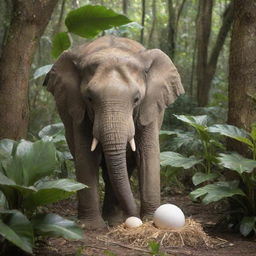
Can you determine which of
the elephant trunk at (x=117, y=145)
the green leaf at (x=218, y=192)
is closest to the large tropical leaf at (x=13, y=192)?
the elephant trunk at (x=117, y=145)

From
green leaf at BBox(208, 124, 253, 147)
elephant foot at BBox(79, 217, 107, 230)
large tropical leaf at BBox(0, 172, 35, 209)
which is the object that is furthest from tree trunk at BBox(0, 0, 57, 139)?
large tropical leaf at BBox(0, 172, 35, 209)

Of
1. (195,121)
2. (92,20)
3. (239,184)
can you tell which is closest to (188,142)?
(195,121)

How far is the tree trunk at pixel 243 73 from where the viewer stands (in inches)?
271

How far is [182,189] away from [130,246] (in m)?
4.86

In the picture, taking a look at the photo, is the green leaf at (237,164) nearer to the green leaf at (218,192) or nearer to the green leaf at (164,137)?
the green leaf at (218,192)

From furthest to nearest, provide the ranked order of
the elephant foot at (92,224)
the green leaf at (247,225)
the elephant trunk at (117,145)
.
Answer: the elephant foot at (92,224)
the elephant trunk at (117,145)
the green leaf at (247,225)

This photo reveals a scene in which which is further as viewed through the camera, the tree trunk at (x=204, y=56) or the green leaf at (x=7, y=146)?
the tree trunk at (x=204, y=56)

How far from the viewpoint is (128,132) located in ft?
20.5

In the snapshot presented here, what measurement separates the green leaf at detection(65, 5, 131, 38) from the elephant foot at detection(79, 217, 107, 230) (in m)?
3.77

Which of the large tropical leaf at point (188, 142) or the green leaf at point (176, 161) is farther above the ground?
the green leaf at point (176, 161)

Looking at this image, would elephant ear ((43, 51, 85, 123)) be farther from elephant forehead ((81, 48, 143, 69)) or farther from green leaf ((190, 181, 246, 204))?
green leaf ((190, 181, 246, 204))

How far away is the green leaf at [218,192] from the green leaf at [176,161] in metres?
0.61

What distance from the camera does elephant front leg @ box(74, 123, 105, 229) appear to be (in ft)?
22.2

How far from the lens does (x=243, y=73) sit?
22.8ft
